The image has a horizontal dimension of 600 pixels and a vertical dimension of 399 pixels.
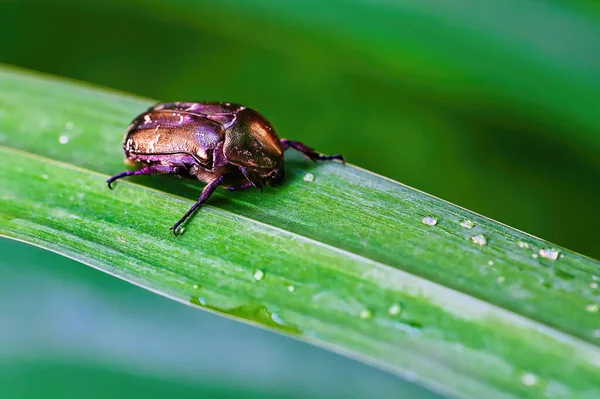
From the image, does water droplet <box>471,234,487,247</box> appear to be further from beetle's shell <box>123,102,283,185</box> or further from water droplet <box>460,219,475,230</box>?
beetle's shell <box>123,102,283,185</box>

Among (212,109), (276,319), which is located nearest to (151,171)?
(212,109)

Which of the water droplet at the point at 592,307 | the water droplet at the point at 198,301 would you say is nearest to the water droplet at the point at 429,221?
the water droplet at the point at 592,307

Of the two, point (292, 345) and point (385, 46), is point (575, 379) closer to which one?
point (292, 345)

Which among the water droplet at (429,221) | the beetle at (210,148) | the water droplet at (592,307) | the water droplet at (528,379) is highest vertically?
the beetle at (210,148)

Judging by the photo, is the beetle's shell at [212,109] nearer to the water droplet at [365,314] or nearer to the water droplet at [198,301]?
the water droplet at [198,301]

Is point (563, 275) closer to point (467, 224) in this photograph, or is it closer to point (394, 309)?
point (467, 224)

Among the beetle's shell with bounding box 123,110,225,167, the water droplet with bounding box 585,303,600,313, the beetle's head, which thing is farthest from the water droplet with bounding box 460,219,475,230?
the beetle's shell with bounding box 123,110,225,167

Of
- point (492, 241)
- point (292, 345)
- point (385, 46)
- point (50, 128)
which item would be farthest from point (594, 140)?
point (50, 128)
